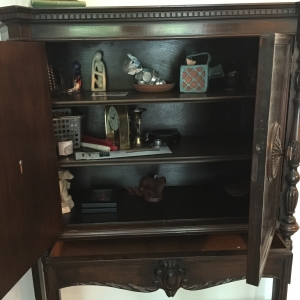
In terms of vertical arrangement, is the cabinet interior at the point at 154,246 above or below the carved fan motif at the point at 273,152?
below

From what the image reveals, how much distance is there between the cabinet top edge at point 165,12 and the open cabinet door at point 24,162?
10 cm

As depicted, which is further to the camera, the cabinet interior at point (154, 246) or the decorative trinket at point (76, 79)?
the decorative trinket at point (76, 79)

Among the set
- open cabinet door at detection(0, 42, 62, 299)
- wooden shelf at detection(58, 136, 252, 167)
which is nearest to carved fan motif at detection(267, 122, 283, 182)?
wooden shelf at detection(58, 136, 252, 167)

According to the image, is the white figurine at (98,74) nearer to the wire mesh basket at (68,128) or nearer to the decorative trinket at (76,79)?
the decorative trinket at (76,79)

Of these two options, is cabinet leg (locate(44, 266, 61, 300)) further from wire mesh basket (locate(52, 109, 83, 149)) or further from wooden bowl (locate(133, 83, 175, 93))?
wooden bowl (locate(133, 83, 175, 93))

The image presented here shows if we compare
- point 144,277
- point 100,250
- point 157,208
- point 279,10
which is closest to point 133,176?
point 157,208

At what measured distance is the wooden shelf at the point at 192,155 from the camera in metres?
1.23

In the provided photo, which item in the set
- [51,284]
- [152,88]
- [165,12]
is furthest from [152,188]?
[165,12]

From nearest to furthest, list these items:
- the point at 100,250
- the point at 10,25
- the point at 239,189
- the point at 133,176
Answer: the point at 10,25, the point at 100,250, the point at 239,189, the point at 133,176

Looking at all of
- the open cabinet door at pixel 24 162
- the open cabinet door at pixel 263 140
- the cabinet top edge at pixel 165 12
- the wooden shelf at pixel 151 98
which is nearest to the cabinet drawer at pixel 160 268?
the open cabinet door at pixel 24 162

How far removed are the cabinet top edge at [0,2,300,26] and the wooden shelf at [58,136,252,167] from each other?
46 cm

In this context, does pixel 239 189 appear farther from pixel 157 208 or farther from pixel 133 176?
pixel 133 176

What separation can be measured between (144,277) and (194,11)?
2.87 feet

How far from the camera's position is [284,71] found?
1.02 metres
